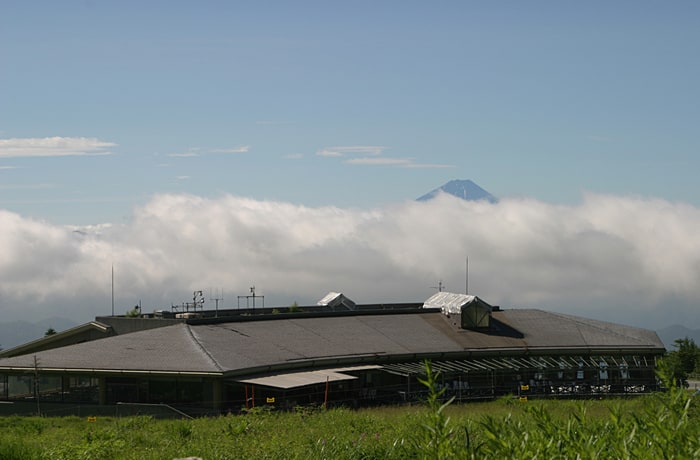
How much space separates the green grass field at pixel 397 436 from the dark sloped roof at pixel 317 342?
10.2 meters

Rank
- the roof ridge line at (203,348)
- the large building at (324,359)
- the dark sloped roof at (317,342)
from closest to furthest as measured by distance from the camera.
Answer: the roof ridge line at (203,348)
the large building at (324,359)
the dark sloped roof at (317,342)

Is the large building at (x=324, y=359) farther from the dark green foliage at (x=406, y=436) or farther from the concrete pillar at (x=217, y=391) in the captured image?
the dark green foliage at (x=406, y=436)

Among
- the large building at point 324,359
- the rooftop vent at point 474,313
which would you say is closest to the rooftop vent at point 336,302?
the large building at point 324,359

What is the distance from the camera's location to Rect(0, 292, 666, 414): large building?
4994 cm

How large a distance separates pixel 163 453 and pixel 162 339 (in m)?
35.0

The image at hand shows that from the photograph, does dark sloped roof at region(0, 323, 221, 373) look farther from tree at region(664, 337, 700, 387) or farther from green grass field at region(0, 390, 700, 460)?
tree at region(664, 337, 700, 387)

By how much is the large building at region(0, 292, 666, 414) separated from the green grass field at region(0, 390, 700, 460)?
346 inches

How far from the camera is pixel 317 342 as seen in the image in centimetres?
5959

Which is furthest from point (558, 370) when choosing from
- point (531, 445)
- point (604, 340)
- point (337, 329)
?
point (531, 445)

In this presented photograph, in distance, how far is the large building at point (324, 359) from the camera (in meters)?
49.9

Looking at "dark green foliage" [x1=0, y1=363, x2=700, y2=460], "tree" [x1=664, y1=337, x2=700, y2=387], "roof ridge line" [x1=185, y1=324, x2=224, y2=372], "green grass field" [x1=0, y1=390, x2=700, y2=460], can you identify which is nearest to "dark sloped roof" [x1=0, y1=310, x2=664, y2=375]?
"roof ridge line" [x1=185, y1=324, x2=224, y2=372]

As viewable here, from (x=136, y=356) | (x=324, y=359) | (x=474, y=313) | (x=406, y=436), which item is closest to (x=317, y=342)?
(x=324, y=359)

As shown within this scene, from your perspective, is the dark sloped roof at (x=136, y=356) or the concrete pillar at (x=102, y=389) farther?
the concrete pillar at (x=102, y=389)

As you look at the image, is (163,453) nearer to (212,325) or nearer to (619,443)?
(619,443)
